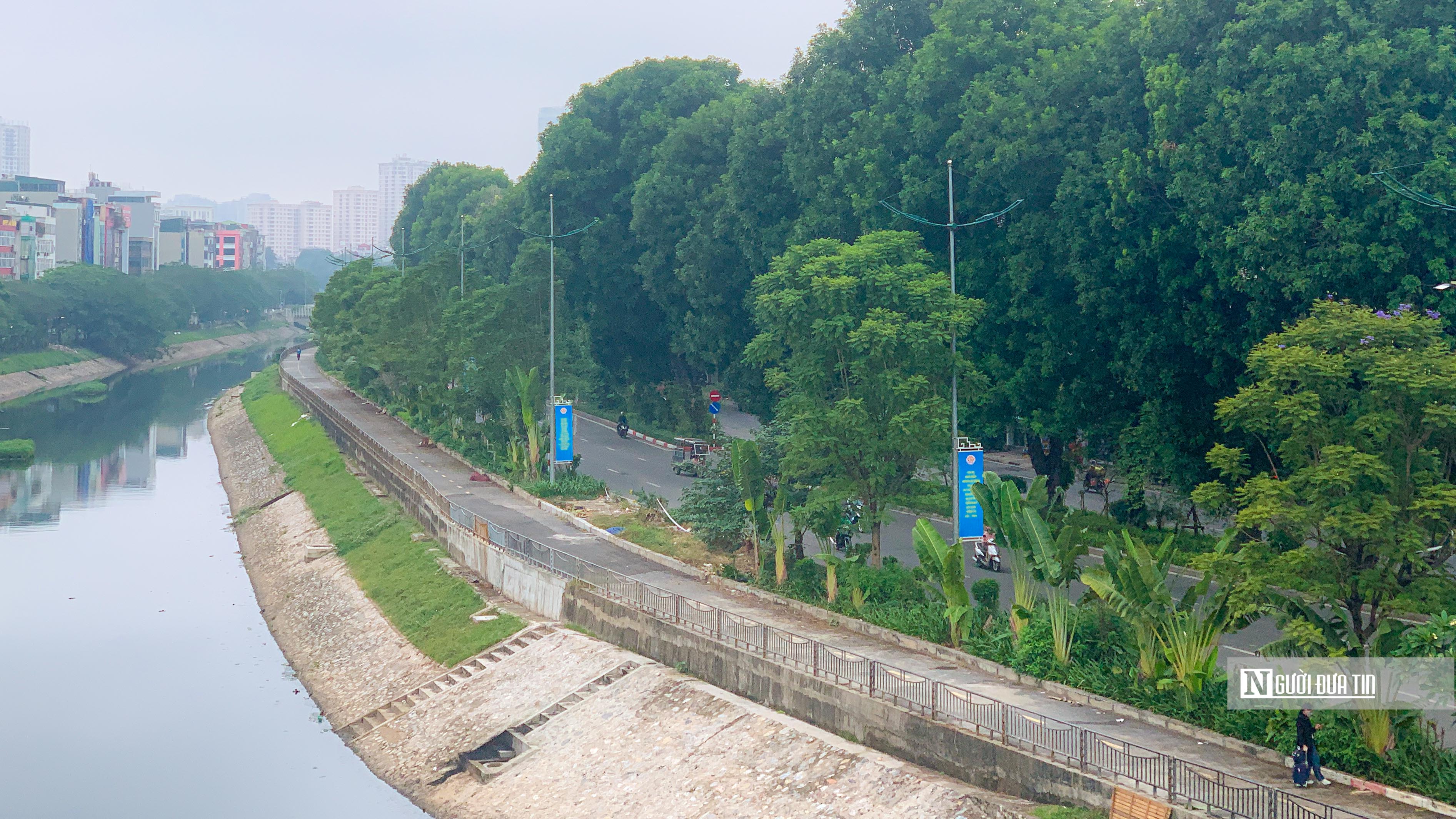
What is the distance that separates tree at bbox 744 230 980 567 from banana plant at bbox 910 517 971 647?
13.4 feet

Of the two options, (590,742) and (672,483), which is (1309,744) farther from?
(672,483)

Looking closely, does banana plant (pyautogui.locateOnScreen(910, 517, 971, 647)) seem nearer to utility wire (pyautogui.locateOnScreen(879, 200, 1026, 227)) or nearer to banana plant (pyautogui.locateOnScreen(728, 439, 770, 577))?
banana plant (pyautogui.locateOnScreen(728, 439, 770, 577))

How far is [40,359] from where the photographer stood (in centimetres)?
12600

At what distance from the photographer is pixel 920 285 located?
35.1 metres

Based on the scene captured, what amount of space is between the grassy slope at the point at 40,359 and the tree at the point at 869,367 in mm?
102207

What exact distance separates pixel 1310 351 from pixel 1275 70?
49.6 ft

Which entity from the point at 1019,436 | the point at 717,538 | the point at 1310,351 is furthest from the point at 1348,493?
the point at 1019,436

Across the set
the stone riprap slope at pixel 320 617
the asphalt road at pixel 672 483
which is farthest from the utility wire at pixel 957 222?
the stone riprap slope at pixel 320 617

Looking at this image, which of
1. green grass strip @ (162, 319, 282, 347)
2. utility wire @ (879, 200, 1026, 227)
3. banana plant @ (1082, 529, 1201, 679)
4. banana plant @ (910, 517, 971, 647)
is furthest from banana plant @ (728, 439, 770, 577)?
green grass strip @ (162, 319, 282, 347)

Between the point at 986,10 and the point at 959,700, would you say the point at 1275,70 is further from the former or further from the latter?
the point at 959,700

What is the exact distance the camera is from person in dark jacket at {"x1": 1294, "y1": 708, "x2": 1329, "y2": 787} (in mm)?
20641

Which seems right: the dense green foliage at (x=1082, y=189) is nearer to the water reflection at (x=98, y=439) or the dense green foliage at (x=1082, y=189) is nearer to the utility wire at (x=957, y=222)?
the utility wire at (x=957, y=222)

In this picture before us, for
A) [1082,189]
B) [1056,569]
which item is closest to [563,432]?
[1082,189]

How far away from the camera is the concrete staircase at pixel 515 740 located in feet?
103
